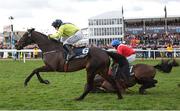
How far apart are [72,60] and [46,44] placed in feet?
4.25

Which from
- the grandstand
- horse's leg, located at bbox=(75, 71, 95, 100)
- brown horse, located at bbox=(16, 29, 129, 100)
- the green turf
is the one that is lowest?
the green turf

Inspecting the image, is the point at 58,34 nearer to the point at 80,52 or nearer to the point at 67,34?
the point at 67,34

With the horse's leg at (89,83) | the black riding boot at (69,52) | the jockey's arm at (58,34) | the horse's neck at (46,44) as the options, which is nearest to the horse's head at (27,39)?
the horse's neck at (46,44)

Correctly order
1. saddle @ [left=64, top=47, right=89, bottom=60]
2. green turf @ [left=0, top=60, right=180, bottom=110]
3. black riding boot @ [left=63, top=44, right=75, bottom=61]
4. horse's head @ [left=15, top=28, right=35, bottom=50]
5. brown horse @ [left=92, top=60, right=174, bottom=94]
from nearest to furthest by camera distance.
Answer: green turf @ [left=0, top=60, right=180, bottom=110], saddle @ [left=64, top=47, right=89, bottom=60], black riding boot @ [left=63, top=44, right=75, bottom=61], brown horse @ [left=92, top=60, right=174, bottom=94], horse's head @ [left=15, top=28, right=35, bottom=50]

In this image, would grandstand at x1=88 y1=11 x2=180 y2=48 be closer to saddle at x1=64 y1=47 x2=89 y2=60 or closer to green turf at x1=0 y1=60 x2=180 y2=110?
green turf at x1=0 y1=60 x2=180 y2=110

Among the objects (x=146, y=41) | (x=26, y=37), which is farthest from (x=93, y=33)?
(x=26, y=37)

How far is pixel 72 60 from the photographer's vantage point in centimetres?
1091

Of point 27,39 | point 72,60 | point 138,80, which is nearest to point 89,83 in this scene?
point 72,60

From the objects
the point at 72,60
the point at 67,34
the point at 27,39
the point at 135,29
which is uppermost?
the point at 135,29

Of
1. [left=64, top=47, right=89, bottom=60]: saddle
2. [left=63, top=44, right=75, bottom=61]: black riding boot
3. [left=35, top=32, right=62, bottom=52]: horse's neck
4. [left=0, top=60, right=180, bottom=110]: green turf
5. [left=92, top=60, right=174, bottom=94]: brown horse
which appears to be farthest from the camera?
[left=92, top=60, right=174, bottom=94]: brown horse

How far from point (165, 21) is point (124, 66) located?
49.0m

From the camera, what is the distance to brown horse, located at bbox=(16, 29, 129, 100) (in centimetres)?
1048

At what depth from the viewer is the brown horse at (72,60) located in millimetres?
10477

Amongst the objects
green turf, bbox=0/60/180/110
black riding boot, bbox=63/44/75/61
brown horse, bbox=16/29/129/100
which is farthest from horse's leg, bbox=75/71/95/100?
black riding boot, bbox=63/44/75/61
